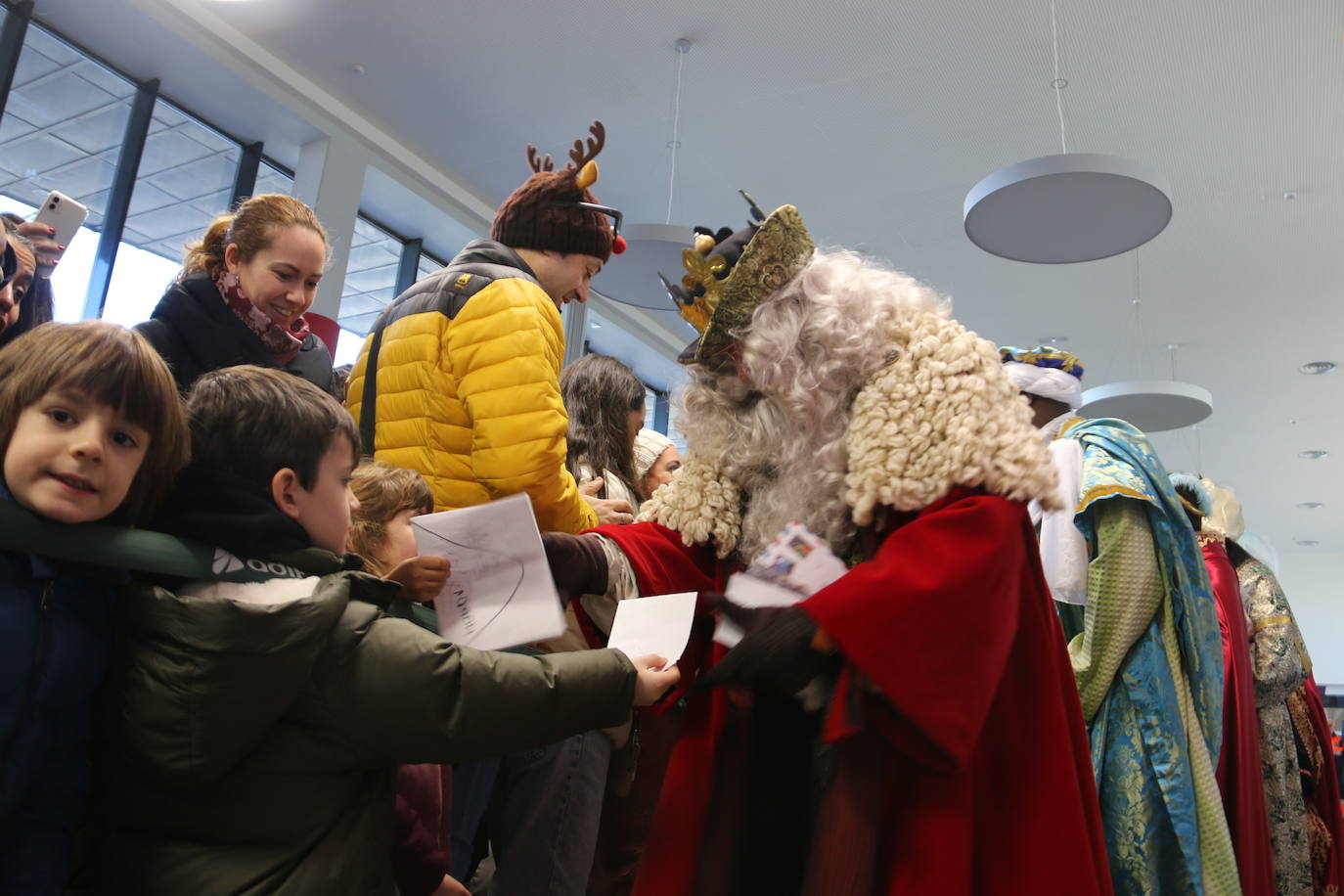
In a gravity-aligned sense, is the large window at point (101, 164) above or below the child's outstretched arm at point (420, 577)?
above

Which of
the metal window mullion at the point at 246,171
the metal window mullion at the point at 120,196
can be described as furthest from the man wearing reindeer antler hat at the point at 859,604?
the metal window mullion at the point at 246,171

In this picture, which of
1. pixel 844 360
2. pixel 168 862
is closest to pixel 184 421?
pixel 168 862

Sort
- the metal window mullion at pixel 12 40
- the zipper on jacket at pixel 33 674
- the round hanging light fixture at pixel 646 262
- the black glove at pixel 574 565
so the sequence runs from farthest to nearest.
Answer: the round hanging light fixture at pixel 646 262 → the metal window mullion at pixel 12 40 → the black glove at pixel 574 565 → the zipper on jacket at pixel 33 674

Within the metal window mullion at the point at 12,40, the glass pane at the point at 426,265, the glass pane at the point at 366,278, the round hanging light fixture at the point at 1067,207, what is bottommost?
the round hanging light fixture at the point at 1067,207

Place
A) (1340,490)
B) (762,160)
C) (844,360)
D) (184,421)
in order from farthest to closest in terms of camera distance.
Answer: (1340,490) < (762,160) < (844,360) < (184,421)

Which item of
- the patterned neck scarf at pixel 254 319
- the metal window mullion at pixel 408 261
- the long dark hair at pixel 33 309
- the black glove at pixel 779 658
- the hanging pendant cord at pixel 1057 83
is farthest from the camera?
the metal window mullion at pixel 408 261

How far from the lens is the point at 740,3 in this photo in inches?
200

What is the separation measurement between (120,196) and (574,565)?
4.96 m

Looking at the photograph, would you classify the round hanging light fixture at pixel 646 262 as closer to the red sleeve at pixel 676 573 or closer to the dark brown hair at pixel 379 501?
the dark brown hair at pixel 379 501

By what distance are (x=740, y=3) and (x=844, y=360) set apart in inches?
166

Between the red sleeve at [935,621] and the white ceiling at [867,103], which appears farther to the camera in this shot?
the white ceiling at [867,103]

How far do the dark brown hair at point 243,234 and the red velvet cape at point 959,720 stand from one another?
5.08 ft

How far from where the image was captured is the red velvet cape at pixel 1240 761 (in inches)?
89.4

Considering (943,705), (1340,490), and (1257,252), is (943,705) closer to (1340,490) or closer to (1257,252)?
(1257,252)
